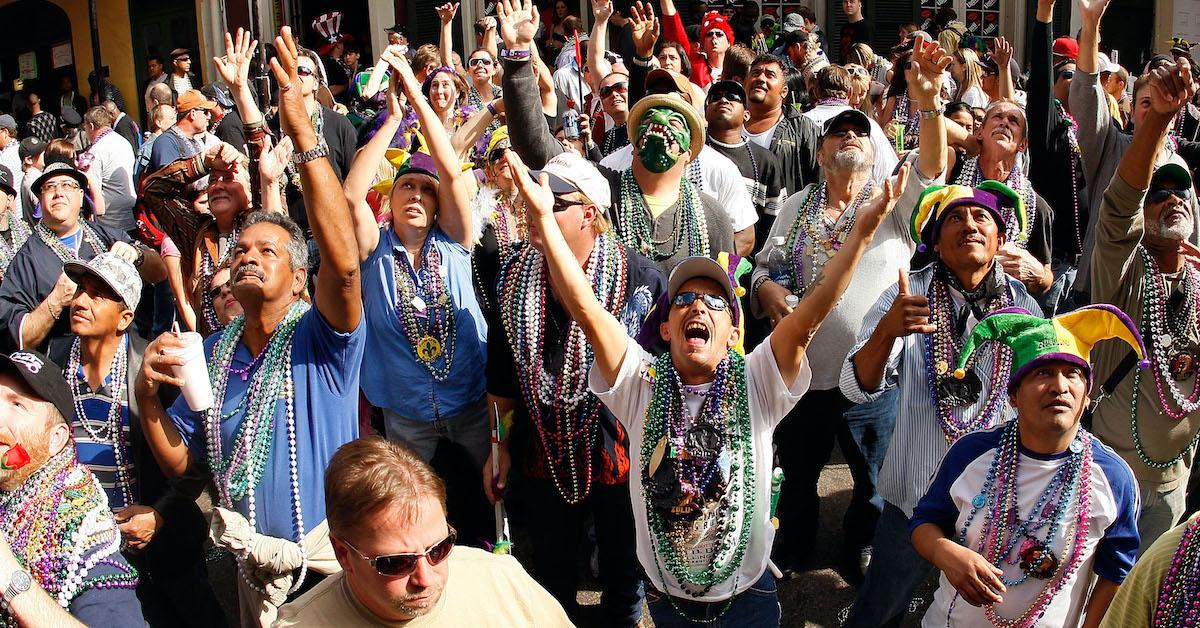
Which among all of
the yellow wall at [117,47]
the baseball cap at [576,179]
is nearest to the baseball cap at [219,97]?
the baseball cap at [576,179]

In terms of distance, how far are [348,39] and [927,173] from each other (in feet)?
37.4

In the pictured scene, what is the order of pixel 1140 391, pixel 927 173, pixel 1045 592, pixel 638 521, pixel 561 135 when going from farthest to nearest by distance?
pixel 561 135 → pixel 927 173 → pixel 1140 391 → pixel 638 521 → pixel 1045 592

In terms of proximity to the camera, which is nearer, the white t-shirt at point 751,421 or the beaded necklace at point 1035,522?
the beaded necklace at point 1035,522

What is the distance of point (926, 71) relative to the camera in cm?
462

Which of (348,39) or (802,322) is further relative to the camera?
(348,39)

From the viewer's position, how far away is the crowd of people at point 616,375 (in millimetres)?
3045

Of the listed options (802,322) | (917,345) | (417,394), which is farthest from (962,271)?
(417,394)

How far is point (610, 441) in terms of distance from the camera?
3936 millimetres

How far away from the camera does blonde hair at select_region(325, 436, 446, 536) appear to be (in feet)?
7.57

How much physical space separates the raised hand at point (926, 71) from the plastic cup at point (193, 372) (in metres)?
3.11

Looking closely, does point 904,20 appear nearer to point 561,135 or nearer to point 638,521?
point 561,135

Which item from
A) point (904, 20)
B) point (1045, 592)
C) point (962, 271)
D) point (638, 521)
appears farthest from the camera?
point (904, 20)

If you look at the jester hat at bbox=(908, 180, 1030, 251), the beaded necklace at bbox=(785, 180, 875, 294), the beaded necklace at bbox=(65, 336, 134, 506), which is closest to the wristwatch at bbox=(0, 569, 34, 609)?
the beaded necklace at bbox=(65, 336, 134, 506)

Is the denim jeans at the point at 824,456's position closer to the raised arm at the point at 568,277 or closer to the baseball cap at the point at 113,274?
the raised arm at the point at 568,277
